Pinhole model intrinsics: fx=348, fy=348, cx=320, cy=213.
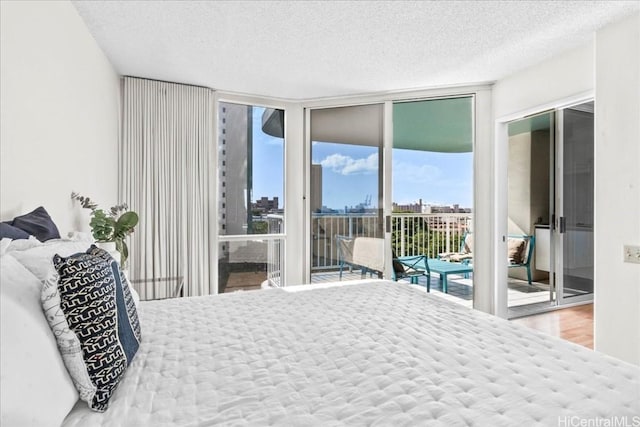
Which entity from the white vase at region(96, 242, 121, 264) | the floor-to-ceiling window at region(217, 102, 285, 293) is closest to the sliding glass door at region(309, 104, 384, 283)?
the floor-to-ceiling window at region(217, 102, 285, 293)

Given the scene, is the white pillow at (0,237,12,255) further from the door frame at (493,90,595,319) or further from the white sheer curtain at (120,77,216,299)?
the door frame at (493,90,595,319)

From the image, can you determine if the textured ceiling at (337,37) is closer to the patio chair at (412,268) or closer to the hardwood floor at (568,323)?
the patio chair at (412,268)

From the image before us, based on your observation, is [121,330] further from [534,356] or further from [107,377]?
[534,356]

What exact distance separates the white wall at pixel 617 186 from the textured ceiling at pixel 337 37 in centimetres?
23

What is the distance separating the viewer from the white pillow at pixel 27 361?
0.67m

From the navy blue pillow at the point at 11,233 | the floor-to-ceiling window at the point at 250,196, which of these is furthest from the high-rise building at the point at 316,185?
the navy blue pillow at the point at 11,233

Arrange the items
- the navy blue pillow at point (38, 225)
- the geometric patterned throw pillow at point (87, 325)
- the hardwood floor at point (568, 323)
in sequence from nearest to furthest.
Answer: the geometric patterned throw pillow at point (87, 325) < the navy blue pillow at point (38, 225) < the hardwood floor at point (568, 323)

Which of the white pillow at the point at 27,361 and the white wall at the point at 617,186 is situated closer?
the white pillow at the point at 27,361

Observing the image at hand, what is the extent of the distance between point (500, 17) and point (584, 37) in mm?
814

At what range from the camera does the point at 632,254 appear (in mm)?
2287

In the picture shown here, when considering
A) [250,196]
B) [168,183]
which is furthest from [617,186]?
[168,183]

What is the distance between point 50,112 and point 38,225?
74 cm

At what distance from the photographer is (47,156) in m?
1.80

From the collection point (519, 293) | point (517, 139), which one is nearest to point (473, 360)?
point (519, 293)
